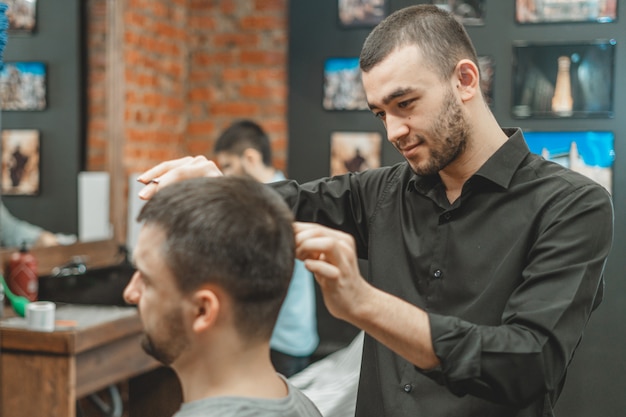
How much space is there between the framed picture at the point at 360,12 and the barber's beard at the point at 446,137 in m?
2.47

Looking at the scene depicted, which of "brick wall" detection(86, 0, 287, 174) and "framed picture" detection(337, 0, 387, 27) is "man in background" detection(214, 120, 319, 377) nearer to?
"framed picture" detection(337, 0, 387, 27)

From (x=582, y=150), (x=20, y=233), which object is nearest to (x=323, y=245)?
(x=582, y=150)

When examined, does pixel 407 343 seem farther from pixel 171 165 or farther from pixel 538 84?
pixel 538 84

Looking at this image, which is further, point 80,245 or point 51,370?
point 80,245

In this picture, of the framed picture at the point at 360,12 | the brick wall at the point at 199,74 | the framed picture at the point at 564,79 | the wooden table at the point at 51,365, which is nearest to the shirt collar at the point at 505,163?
the framed picture at the point at 564,79

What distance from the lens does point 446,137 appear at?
157 cm

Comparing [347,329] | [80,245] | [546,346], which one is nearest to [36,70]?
[80,245]

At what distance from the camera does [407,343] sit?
128 cm

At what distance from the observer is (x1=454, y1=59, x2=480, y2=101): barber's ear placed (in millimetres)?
1606

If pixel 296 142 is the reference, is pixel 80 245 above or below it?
below

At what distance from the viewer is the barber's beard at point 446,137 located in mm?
1570

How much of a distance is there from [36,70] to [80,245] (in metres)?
0.93

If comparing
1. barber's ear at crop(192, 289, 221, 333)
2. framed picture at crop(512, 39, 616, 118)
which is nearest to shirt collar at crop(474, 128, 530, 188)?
barber's ear at crop(192, 289, 221, 333)

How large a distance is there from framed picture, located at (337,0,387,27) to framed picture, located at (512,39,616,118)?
4.07ft
